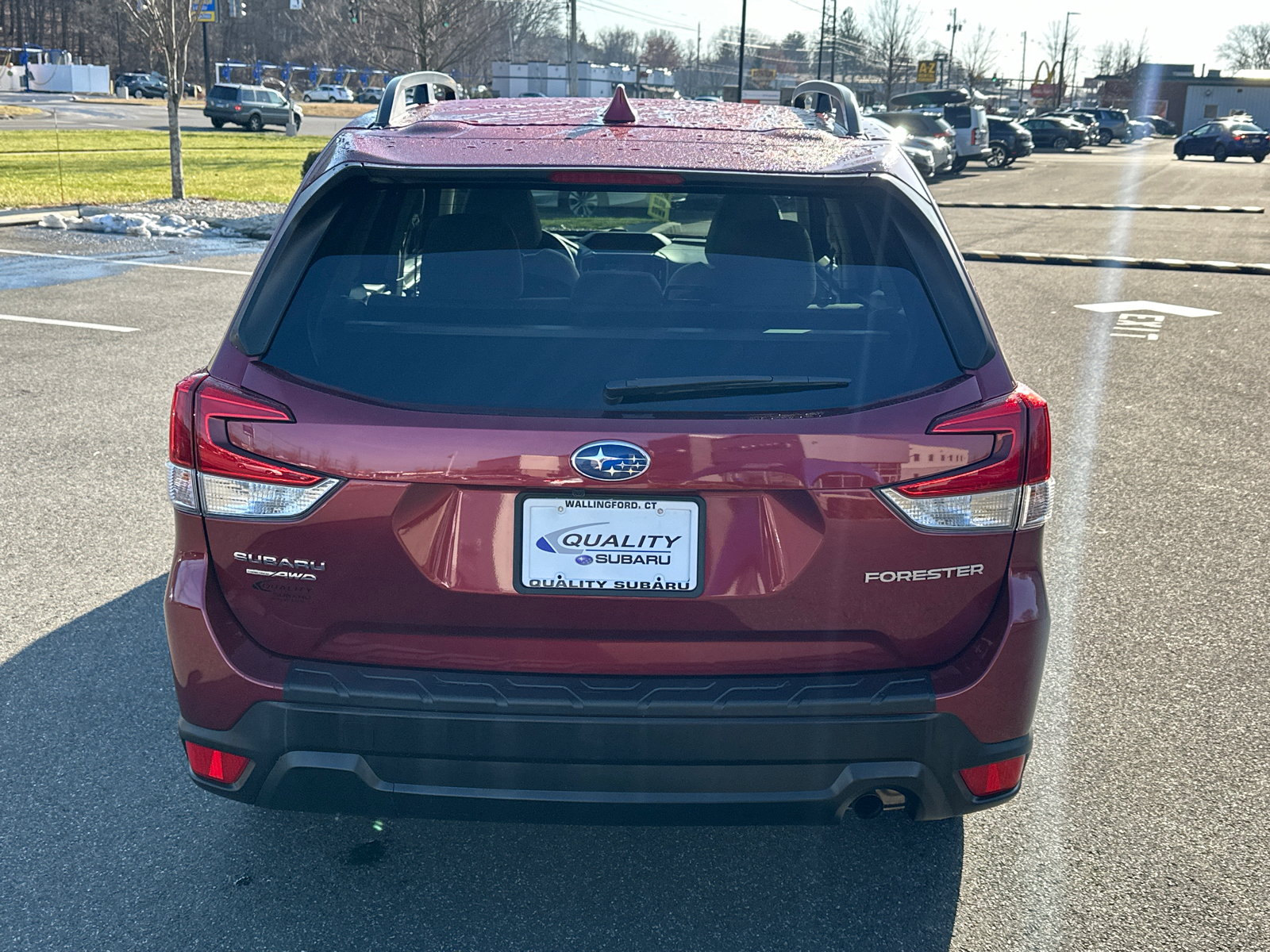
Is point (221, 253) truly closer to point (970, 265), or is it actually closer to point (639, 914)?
point (970, 265)

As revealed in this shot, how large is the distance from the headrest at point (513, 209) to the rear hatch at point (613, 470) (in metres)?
0.22

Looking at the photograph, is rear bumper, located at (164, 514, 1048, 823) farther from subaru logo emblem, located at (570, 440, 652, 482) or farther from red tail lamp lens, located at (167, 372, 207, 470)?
subaru logo emblem, located at (570, 440, 652, 482)

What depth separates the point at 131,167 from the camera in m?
25.0

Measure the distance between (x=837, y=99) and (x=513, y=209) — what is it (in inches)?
45.0

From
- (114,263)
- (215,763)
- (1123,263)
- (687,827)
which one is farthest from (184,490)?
(1123,263)

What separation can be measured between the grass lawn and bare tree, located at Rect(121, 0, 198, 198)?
202cm

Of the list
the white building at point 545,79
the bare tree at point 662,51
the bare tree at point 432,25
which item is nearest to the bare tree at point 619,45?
the bare tree at point 662,51

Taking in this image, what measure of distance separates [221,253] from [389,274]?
42.8ft

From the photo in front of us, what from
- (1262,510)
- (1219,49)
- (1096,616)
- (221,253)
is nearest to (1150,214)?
(221,253)

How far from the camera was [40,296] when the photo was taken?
1119cm

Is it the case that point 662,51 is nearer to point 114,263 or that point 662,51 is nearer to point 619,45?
point 619,45

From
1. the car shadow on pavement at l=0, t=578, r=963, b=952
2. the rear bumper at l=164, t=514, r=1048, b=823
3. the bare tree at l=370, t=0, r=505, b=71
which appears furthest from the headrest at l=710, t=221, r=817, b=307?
the bare tree at l=370, t=0, r=505, b=71

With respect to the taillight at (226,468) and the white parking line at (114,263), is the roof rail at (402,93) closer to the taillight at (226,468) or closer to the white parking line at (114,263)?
the taillight at (226,468)

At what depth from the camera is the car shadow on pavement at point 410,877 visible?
270cm
